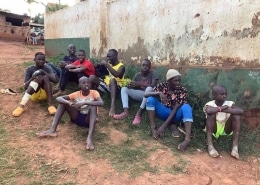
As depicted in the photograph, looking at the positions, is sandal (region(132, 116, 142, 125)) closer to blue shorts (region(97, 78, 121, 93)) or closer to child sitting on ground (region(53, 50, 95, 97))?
blue shorts (region(97, 78, 121, 93))

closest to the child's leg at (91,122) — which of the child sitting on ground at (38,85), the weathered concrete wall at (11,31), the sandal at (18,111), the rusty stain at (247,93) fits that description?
the child sitting on ground at (38,85)

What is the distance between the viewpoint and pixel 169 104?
4.69 metres

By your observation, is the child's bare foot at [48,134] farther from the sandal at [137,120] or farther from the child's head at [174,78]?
the child's head at [174,78]

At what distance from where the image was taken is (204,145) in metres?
4.34

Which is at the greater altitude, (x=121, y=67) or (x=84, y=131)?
(x=121, y=67)

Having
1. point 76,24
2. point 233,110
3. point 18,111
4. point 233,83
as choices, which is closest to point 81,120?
point 18,111

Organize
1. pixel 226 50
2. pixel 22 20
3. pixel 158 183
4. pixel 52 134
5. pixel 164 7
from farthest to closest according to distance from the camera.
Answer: pixel 22 20 → pixel 164 7 → pixel 226 50 → pixel 52 134 → pixel 158 183

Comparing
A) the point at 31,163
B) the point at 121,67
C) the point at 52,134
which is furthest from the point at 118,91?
the point at 31,163

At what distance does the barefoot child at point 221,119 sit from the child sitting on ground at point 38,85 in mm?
2491

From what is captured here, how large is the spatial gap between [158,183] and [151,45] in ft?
11.2

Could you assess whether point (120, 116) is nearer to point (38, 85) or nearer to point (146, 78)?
point (146, 78)

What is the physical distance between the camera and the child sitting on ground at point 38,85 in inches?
198

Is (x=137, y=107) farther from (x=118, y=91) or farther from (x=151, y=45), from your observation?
(x=151, y=45)

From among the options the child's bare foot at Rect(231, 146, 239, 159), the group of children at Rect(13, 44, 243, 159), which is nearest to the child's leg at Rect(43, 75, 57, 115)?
the group of children at Rect(13, 44, 243, 159)
